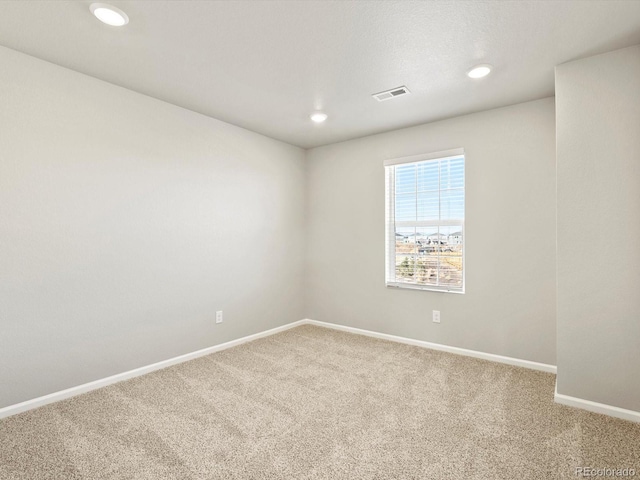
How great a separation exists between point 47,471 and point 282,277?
2.91 meters

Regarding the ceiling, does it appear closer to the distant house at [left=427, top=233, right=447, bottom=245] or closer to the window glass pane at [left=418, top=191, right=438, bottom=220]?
the window glass pane at [left=418, top=191, right=438, bottom=220]

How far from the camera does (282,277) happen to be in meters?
4.38

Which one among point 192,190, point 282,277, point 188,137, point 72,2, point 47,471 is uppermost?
point 72,2

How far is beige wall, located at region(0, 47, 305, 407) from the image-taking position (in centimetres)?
230

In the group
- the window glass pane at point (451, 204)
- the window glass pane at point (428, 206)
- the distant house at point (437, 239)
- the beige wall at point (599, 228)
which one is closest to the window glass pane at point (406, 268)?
the distant house at point (437, 239)

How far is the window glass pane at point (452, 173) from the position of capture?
3.48m

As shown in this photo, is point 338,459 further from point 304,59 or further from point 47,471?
point 304,59

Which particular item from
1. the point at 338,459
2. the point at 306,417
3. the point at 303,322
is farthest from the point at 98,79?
the point at 303,322

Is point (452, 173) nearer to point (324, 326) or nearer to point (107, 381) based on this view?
point (324, 326)

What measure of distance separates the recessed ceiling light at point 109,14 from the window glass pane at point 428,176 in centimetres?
294

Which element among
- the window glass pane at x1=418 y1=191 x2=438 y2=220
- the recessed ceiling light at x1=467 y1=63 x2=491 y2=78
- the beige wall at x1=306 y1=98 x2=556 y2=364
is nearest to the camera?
the recessed ceiling light at x1=467 y1=63 x2=491 y2=78

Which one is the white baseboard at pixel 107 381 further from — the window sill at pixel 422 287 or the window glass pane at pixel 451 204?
the window glass pane at pixel 451 204

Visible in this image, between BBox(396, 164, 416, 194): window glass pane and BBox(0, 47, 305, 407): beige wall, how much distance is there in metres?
1.65
